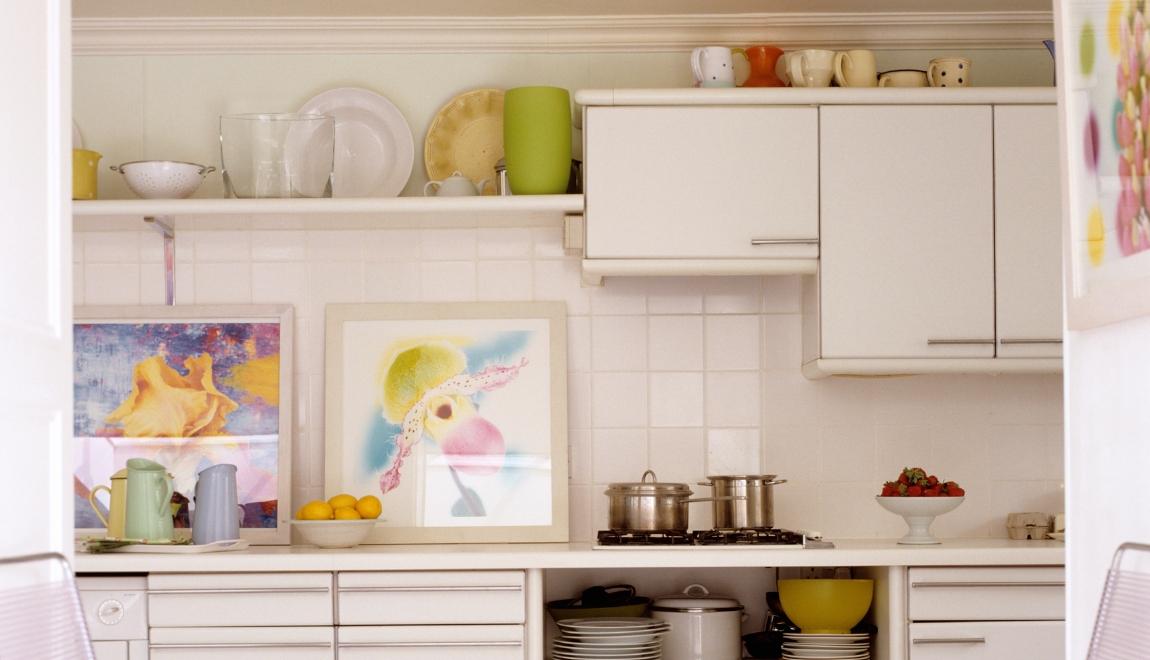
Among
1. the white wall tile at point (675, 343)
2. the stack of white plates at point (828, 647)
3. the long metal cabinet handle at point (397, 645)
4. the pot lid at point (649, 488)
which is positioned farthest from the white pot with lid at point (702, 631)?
the white wall tile at point (675, 343)

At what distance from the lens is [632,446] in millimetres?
3682

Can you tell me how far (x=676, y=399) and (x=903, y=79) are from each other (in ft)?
3.56

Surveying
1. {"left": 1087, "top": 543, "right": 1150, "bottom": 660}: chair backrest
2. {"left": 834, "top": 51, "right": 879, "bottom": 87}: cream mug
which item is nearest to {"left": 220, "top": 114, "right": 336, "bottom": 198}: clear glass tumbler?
{"left": 834, "top": 51, "right": 879, "bottom": 87}: cream mug

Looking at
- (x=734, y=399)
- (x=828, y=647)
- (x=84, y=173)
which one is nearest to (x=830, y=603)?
(x=828, y=647)

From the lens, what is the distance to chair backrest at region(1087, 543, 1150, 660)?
1.58 meters

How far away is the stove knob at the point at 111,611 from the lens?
3113 mm

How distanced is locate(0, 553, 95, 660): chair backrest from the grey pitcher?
58.7 inches

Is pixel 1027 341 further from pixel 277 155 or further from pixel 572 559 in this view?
pixel 277 155

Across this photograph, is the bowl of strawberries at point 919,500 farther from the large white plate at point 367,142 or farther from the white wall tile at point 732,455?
the large white plate at point 367,142

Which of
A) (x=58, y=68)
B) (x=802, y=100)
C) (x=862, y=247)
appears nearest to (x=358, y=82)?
(x=802, y=100)

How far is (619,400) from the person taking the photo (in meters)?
3.69

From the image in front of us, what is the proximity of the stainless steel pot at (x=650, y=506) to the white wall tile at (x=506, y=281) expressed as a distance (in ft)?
2.20

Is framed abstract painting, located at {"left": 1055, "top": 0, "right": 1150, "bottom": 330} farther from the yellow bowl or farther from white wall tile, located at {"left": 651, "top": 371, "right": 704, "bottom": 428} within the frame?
white wall tile, located at {"left": 651, "top": 371, "right": 704, "bottom": 428}

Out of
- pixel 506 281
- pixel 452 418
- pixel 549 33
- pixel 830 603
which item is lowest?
pixel 830 603
